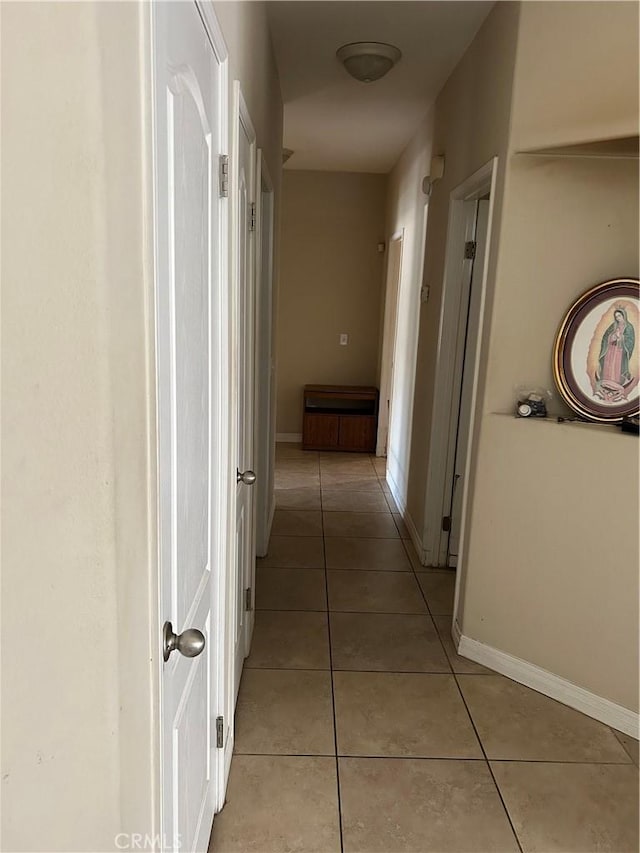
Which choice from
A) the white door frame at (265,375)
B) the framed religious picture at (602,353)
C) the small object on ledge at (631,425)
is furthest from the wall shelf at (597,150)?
the white door frame at (265,375)

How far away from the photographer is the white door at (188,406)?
38.5 inches

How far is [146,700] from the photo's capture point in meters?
0.89

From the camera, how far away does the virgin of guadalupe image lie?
227 cm

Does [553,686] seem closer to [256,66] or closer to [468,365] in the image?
[468,365]

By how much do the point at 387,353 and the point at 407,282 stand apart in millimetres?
1083

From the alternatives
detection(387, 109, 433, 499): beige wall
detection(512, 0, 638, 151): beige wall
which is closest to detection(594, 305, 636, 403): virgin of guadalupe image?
detection(512, 0, 638, 151): beige wall

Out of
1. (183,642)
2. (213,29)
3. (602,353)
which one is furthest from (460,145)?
(183,642)

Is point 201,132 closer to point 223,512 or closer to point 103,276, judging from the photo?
point 103,276

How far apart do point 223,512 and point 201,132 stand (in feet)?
3.14

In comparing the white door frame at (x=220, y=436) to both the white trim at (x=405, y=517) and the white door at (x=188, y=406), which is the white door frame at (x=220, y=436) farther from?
the white trim at (x=405, y=517)

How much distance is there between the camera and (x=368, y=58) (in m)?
3.05

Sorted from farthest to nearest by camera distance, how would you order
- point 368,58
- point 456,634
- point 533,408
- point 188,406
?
point 368,58 → point 456,634 → point 533,408 → point 188,406

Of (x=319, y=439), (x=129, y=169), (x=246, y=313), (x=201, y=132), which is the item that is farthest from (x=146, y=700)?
(x=319, y=439)

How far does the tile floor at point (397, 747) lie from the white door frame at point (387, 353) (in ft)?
8.82
